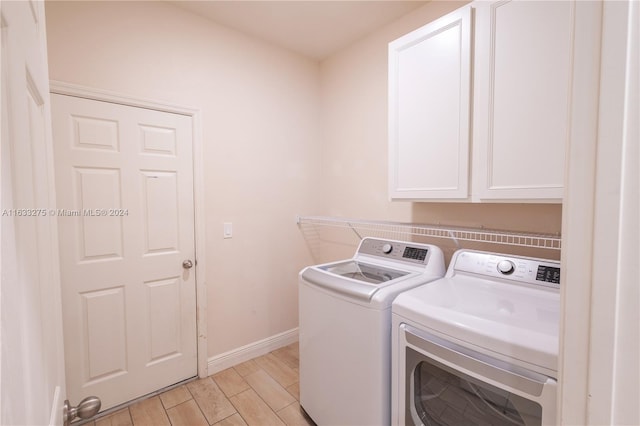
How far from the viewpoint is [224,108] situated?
227 cm

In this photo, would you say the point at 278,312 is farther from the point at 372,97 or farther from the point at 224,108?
the point at 372,97

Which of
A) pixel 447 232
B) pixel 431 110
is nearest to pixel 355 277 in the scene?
pixel 447 232

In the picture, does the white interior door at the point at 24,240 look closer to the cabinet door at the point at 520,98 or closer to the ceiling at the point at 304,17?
the cabinet door at the point at 520,98

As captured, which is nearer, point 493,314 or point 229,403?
point 493,314

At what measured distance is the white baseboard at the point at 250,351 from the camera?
2.27 m

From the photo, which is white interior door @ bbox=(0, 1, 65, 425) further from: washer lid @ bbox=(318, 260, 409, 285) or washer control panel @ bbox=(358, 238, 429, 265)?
washer control panel @ bbox=(358, 238, 429, 265)

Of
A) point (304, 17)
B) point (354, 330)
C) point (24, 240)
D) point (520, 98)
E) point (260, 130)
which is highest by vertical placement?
point (304, 17)

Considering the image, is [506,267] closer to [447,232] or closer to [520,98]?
[447,232]

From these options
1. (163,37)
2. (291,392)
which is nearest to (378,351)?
(291,392)

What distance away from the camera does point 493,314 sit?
3.60ft

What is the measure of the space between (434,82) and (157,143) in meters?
1.78

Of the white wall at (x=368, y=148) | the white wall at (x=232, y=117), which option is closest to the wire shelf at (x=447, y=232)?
the white wall at (x=368, y=148)

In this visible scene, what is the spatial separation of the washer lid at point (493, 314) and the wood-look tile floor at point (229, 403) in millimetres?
1145

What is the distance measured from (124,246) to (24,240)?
5.50 ft
